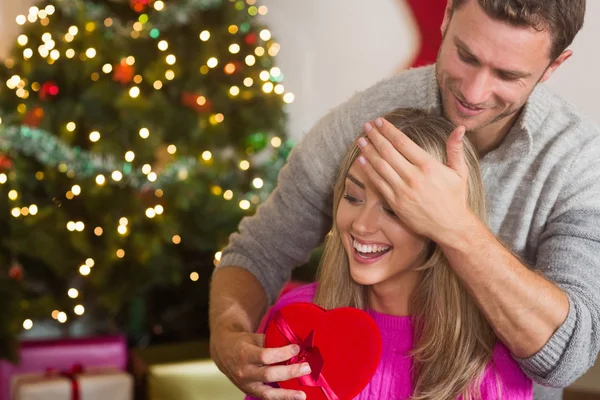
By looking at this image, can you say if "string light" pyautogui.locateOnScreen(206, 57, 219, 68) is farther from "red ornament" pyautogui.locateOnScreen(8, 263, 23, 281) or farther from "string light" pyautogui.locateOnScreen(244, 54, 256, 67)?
"red ornament" pyautogui.locateOnScreen(8, 263, 23, 281)

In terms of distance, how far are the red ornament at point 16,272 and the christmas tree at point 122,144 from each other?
10mm

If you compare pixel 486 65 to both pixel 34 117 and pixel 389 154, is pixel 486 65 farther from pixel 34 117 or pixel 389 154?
pixel 34 117

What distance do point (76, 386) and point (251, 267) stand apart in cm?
153

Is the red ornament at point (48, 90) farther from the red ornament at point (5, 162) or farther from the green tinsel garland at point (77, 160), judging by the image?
the red ornament at point (5, 162)

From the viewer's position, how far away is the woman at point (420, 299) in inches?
50.8

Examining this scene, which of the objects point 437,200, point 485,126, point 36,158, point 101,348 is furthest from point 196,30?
point 437,200

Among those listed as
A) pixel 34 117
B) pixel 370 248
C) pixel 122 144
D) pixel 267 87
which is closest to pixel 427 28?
pixel 267 87

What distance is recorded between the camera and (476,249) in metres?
1.09

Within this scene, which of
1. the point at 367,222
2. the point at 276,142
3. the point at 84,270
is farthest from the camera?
the point at 276,142

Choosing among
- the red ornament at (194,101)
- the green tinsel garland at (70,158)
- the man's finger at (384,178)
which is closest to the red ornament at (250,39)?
the red ornament at (194,101)

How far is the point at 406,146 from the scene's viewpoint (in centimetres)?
111

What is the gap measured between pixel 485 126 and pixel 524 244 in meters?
0.24

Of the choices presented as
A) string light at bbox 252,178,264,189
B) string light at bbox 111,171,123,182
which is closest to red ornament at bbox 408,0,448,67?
string light at bbox 252,178,264,189

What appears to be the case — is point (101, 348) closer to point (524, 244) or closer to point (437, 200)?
point (524, 244)
